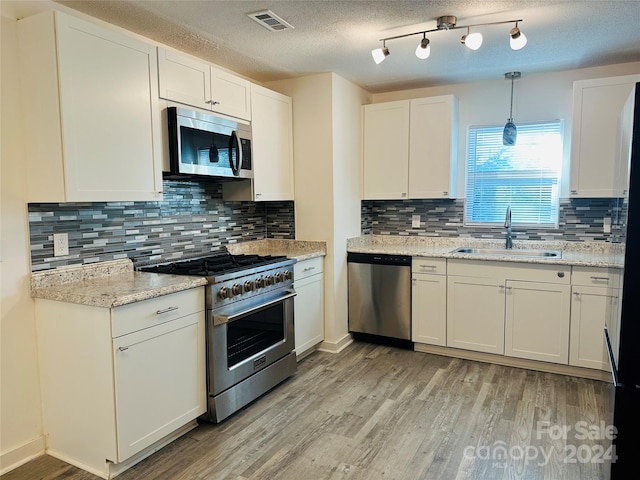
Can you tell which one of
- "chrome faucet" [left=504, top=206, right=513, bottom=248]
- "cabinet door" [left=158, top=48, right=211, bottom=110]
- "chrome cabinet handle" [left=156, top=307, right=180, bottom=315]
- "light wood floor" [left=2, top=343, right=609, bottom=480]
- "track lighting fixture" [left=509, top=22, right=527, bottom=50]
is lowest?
"light wood floor" [left=2, top=343, right=609, bottom=480]

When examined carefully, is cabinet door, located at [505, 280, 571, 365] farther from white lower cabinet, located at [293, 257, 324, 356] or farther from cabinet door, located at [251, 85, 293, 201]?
Result: cabinet door, located at [251, 85, 293, 201]

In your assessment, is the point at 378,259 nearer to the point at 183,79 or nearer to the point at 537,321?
the point at 537,321

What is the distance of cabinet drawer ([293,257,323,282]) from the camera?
3.55 meters

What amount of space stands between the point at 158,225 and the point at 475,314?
258 centimetres

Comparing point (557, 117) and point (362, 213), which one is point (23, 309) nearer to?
point (362, 213)

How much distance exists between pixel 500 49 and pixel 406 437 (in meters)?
2.72

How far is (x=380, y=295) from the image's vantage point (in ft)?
13.3

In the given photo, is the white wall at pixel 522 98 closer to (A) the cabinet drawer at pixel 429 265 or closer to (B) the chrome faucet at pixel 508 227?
(B) the chrome faucet at pixel 508 227

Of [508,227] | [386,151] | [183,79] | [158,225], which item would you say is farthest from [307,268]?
[508,227]

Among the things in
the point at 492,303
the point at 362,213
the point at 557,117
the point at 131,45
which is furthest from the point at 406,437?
the point at 557,117

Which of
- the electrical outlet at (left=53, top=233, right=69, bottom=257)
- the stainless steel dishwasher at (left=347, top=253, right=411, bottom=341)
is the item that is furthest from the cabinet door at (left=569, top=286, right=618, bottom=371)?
the electrical outlet at (left=53, top=233, right=69, bottom=257)

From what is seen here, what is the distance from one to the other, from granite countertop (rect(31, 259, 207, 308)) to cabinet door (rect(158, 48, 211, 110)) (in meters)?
1.10

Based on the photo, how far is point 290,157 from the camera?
13.1 feet

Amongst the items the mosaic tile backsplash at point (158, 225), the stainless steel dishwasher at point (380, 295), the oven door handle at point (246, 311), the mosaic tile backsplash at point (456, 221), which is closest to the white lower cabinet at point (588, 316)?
the mosaic tile backsplash at point (456, 221)
